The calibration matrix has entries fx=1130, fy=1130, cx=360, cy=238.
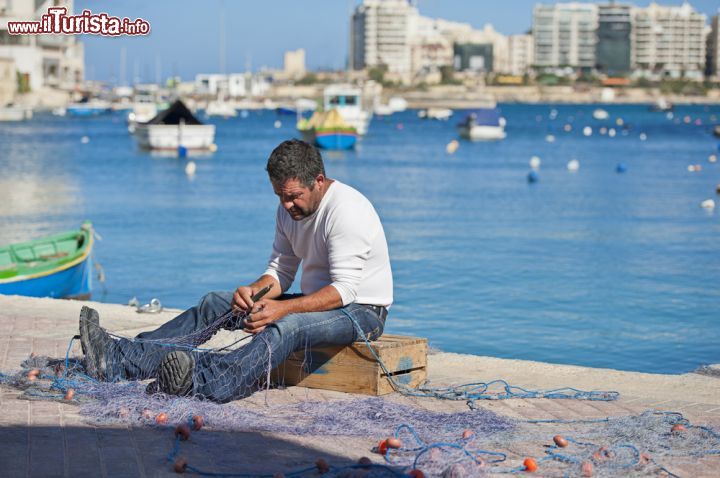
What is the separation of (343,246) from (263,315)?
21.2 inches

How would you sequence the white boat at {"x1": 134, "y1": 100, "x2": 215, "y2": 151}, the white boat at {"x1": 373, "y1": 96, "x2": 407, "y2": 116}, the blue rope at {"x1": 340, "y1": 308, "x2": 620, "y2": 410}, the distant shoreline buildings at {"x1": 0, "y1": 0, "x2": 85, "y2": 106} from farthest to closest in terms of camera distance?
the white boat at {"x1": 373, "y1": 96, "x2": 407, "y2": 116}, the distant shoreline buildings at {"x1": 0, "y1": 0, "x2": 85, "y2": 106}, the white boat at {"x1": 134, "y1": 100, "x2": 215, "y2": 151}, the blue rope at {"x1": 340, "y1": 308, "x2": 620, "y2": 410}

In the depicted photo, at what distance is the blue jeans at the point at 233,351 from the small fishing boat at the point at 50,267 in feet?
22.8

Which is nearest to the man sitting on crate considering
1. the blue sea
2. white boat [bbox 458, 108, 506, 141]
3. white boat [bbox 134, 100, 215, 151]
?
the blue sea

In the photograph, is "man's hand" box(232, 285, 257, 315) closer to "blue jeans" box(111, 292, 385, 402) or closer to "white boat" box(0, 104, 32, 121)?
"blue jeans" box(111, 292, 385, 402)

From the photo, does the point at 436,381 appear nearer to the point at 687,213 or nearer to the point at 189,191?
the point at 687,213

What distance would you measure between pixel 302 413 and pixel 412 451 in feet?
2.77

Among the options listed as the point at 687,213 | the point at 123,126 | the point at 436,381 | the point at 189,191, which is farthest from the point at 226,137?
the point at 436,381

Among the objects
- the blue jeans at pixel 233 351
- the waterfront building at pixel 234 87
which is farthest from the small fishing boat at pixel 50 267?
the waterfront building at pixel 234 87

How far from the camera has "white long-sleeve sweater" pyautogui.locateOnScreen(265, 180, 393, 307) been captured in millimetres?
5750

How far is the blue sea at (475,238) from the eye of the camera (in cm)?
1350

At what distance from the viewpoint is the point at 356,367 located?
19.5 ft

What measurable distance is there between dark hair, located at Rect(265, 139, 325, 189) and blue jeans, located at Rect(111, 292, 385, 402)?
2.27 feet

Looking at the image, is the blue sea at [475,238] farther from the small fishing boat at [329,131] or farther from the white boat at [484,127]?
the white boat at [484,127]

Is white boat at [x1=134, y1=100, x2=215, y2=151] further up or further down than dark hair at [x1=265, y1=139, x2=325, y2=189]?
further down
